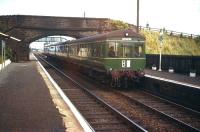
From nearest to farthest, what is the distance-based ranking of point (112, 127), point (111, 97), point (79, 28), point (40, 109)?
point (112, 127), point (40, 109), point (111, 97), point (79, 28)

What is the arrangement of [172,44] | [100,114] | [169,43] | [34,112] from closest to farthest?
[34,112] < [100,114] < [169,43] < [172,44]

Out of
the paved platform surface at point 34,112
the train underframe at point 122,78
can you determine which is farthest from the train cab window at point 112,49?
the paved platform surface at point 34,112

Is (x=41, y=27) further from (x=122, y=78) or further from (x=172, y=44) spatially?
(x=122, y=78)

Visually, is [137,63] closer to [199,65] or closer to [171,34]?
[199,65]

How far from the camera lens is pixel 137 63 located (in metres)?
19.5

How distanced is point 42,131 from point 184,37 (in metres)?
51.9

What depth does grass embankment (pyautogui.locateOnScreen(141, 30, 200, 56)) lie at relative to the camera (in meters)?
52.4

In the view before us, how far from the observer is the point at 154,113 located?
43.5 feet

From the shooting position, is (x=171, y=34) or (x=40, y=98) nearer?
(x=40, y=98)

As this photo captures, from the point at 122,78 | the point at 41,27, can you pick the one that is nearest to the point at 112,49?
the point at 122,78

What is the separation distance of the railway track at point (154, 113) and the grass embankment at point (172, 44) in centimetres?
3390

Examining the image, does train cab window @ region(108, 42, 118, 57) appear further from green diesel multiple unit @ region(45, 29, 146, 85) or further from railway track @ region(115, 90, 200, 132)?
railway track @ region(115, 90, 200, 132)

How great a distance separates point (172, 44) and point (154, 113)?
43470 mm

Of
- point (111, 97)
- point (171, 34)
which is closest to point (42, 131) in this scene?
point (111, 97)
